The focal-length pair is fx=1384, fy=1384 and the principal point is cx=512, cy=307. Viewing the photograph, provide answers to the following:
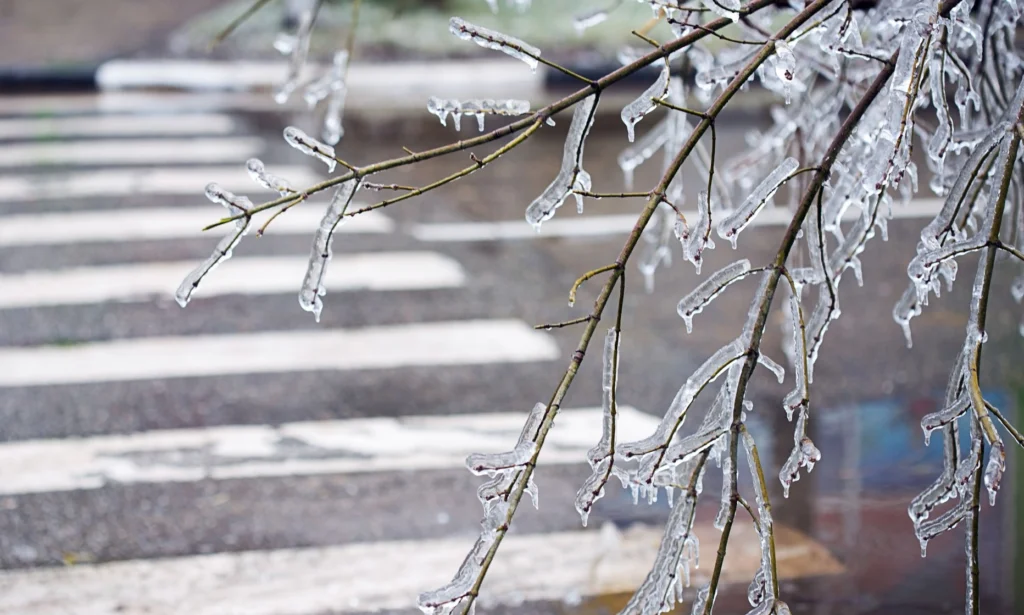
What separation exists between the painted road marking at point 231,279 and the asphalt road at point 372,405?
0.02 meters

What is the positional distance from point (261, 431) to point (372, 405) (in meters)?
0.44

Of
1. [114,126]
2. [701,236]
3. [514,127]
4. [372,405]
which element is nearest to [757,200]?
[701,236]

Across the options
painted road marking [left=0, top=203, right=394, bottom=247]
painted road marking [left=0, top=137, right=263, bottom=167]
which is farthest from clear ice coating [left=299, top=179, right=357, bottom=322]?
painted road marking [left=0, top=137, right=263, bottom=167]

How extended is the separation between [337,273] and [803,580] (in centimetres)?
362

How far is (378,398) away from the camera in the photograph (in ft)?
16.1

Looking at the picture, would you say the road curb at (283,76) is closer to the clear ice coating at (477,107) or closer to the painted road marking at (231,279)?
the painted road marking at (231,279)

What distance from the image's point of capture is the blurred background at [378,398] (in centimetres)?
352

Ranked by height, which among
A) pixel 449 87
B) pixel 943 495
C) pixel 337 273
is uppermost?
pixel 449 87

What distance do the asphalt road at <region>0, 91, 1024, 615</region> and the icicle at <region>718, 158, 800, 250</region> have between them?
1.61 metres

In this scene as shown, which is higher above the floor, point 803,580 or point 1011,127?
point 1011,127

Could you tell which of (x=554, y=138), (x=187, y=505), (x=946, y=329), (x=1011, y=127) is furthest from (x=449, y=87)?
(x=1011, y=127)

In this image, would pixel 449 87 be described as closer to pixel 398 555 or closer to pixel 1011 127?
pixel 398 555

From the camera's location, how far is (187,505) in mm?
3963

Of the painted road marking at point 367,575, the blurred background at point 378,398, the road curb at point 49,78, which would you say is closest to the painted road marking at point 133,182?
the blurred background at point 378,398
